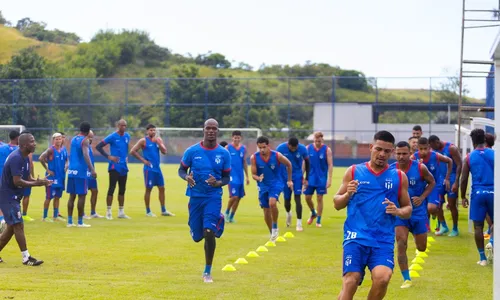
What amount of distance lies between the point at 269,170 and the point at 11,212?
6.08 meters

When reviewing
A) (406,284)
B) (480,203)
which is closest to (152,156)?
(480,203)

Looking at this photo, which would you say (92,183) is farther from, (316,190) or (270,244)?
(270,244)

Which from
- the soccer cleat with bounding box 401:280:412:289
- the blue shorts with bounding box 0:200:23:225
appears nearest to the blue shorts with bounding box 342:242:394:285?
the soccer cleat with bounding box 401:280:412:289

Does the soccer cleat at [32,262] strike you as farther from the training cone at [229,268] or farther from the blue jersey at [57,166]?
the blue jersey at [57,166]

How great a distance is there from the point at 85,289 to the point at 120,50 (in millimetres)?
93186

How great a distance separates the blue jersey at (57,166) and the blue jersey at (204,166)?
8.78 meters

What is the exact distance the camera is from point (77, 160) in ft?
64.7

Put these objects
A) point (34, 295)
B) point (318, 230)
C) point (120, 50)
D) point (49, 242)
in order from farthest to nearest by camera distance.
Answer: point (120, 50) < point (318, 230) < point (49, 242) < point (34, 295)

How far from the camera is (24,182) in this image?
Answer: 13.2 m

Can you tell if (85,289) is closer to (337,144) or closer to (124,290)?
(124,290)

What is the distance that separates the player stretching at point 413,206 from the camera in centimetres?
1153

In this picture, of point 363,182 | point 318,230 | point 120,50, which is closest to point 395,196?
point 363,182

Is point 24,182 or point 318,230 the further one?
point 318,230

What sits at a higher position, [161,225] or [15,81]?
[15,81]
